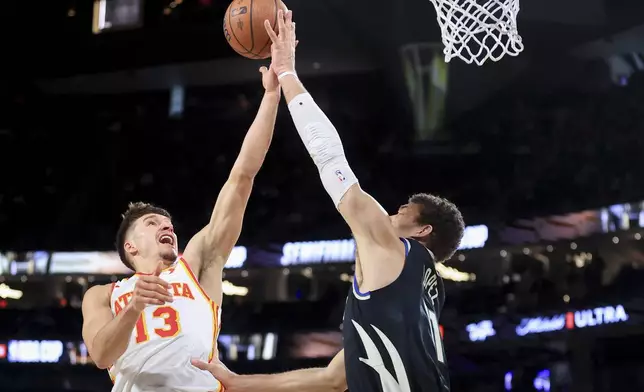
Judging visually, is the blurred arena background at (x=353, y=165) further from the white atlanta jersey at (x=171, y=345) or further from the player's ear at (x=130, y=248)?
the white atlanta jersey at (x=171, y=345)

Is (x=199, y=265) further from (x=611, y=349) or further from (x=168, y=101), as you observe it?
(x=168, y=101)

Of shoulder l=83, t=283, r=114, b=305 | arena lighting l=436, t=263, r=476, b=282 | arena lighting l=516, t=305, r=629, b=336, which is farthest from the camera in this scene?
arena lighting l=436, t=263, r=476, b=282

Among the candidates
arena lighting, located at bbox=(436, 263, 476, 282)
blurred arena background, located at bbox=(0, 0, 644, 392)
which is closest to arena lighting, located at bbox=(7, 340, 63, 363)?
blurred arena background, located at bbox=(0, 0, 644, 392)

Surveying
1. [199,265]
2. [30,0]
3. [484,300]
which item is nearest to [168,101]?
[30,0]

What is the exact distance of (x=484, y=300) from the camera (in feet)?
42.7

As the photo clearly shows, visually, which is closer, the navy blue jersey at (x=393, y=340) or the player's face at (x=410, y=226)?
the navy blue jersey at (x=393, y=340)

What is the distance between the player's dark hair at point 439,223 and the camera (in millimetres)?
3250

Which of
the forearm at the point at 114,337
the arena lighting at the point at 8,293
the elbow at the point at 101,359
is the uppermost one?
the arena lighting at the point at 8,293

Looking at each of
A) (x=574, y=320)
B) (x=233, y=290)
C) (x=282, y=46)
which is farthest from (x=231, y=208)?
(x=233, y=290)

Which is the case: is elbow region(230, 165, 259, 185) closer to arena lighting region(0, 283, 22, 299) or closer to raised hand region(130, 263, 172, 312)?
raised hand region(130, 263, 172, 312)

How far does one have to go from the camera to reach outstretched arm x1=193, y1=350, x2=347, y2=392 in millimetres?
3072

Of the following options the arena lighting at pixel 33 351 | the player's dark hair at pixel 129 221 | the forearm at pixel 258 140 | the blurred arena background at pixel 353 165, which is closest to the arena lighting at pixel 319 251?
the blurred arena background at pixel 353 165

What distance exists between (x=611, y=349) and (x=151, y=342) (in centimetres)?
1075

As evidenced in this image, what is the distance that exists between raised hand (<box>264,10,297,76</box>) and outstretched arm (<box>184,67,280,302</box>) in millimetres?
319
